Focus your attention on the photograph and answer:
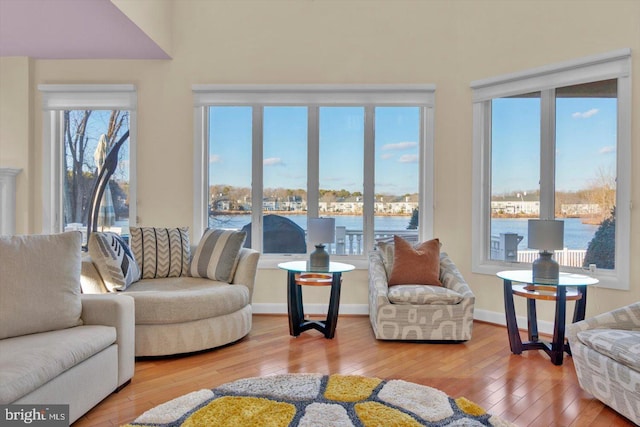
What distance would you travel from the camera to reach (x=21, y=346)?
1.90m

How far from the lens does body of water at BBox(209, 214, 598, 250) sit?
3666 mm

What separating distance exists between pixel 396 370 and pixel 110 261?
2373mm

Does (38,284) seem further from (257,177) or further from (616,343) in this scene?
(616,343)

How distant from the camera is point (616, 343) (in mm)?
2178

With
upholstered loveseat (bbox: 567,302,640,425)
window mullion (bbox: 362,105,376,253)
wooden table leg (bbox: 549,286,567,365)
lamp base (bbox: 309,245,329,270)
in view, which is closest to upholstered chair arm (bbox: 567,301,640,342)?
upholstered loveseat (bbox: 567,302,640,425)

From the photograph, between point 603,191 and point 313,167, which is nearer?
point 603,191

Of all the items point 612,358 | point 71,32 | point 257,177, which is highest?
point 71,32

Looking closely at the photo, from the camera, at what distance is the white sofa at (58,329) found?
1.81 meters

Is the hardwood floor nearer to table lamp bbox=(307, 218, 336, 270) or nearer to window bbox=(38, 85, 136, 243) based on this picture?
table lamp bbox=(307, 218, 336, 270)

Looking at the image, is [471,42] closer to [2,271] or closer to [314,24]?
[314,24]

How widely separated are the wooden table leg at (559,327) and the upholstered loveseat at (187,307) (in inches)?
96.2

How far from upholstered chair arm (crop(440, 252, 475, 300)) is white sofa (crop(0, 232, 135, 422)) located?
263 cm

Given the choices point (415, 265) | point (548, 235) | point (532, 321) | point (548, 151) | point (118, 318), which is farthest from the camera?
point (548, 151)

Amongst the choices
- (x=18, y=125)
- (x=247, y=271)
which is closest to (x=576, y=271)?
(x=247, y=271)
